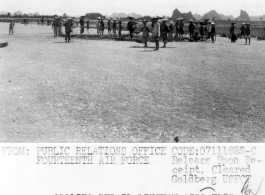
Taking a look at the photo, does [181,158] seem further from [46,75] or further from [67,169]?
[46,75]

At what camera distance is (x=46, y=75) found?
9.69 meters

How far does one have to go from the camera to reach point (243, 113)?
22.6ft

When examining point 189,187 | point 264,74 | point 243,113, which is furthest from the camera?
point 264,74

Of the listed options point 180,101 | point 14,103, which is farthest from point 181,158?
point 14,103

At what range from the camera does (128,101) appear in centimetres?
752

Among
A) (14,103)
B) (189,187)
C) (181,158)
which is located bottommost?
(189,187)

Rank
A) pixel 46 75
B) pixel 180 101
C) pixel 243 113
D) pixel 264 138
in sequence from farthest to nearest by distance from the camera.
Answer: pixel 46 75
pixel 180 101
pixel 243 113
pixel 264 138

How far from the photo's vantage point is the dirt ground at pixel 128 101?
573cm

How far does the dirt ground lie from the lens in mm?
5730

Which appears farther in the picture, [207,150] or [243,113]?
[243,113]

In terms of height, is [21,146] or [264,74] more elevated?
[264,74]

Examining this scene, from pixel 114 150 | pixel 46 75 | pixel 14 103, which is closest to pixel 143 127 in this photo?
pixel 114 150

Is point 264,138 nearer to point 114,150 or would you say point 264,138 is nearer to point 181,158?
point 181,158

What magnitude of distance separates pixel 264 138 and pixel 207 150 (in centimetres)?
137
